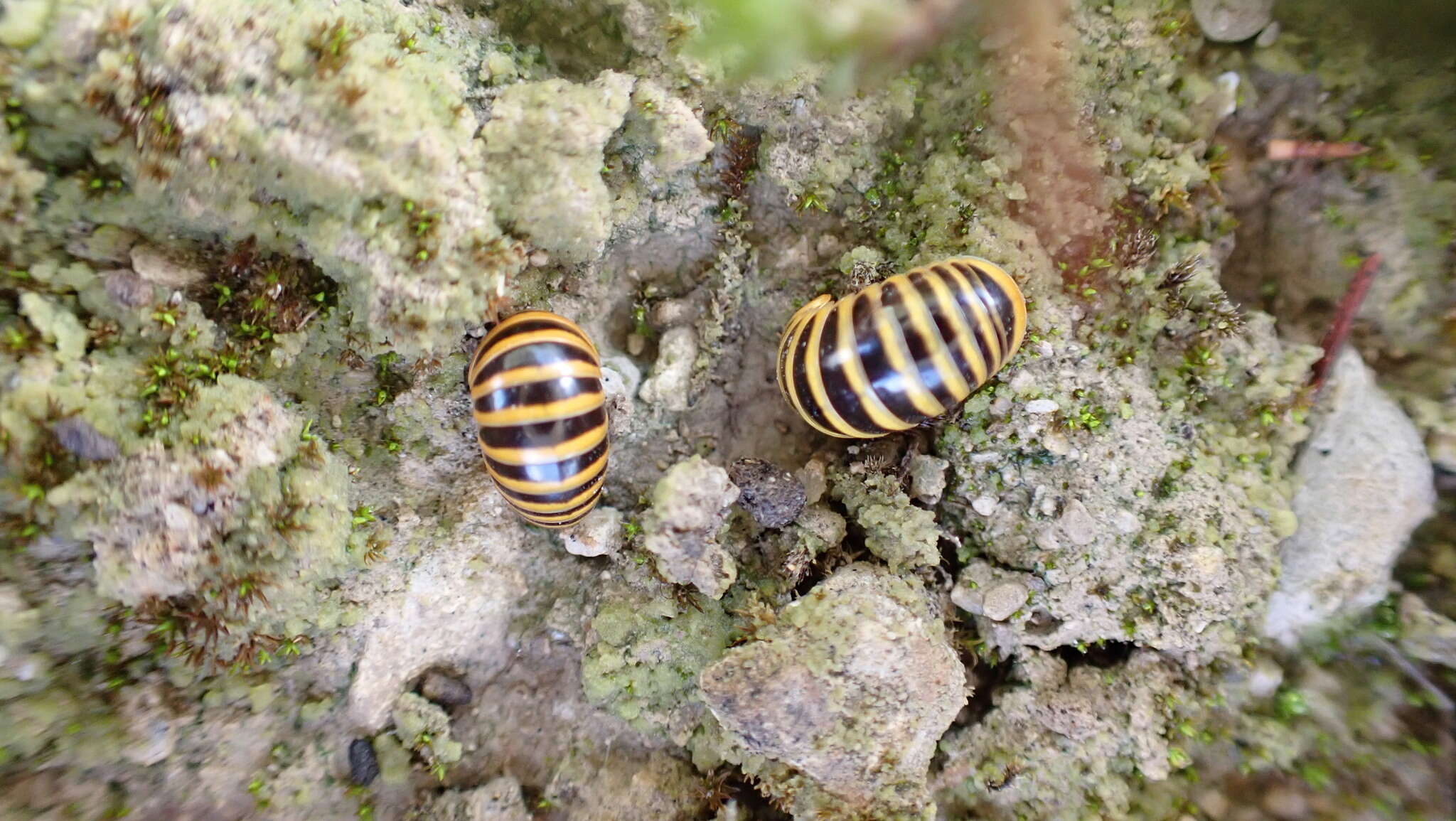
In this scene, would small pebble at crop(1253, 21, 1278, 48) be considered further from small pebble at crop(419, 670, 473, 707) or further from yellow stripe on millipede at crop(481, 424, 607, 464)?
small pebble at crop(419, 670, 473, 707)

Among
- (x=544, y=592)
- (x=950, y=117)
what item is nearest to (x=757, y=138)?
(x=950, y=117)

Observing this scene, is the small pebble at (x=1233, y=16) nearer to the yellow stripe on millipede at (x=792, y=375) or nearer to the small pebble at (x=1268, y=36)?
the small pebble at (x=1268, y=36)

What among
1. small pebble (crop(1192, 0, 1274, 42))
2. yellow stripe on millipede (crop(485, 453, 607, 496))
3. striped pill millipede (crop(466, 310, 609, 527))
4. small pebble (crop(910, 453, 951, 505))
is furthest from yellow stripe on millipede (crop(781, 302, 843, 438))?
small pebble (crop(1192, 0, 1274, 42))

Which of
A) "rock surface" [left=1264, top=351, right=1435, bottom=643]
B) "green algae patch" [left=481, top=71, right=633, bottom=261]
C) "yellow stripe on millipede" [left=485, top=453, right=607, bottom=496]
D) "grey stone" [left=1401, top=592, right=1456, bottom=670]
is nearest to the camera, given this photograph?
"green algae patch" [left=481, top=71, right=633, bottom=261]

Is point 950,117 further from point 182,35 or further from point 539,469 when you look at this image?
point 182,35

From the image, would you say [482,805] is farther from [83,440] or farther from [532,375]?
[83,440]

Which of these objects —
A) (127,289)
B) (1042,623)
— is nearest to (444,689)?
(127,289)
